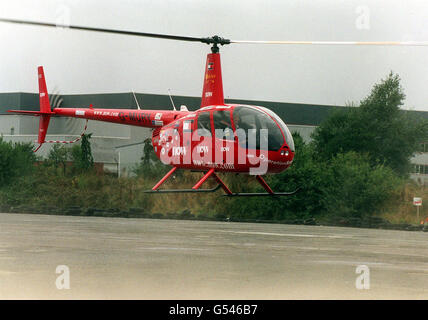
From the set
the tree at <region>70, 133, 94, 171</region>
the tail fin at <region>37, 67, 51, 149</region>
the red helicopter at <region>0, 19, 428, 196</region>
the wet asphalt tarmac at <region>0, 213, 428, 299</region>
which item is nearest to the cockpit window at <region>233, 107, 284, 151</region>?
the red helicopter at <region>0, 19, 428, 196</region>

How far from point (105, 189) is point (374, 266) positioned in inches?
1079

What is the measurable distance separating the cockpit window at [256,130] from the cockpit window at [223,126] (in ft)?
0.69

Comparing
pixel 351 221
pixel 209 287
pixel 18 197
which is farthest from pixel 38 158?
pixel 209 287

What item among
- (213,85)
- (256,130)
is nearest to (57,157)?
(213,85)

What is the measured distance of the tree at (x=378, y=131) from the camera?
5316 centimetres

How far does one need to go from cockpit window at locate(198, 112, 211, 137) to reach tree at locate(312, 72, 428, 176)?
26740mm

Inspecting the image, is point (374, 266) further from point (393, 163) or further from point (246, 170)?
point (393, 163)

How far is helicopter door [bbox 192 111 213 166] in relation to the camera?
21.7 meters

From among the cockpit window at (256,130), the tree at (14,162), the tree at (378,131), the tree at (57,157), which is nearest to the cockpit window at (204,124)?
the cockpit window at (256,130)

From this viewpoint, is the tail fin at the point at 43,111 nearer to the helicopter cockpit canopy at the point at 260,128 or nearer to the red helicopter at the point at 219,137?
the red helicopter at the point at 219,137

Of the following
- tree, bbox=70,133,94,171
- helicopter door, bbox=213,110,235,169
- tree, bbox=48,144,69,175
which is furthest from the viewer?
tree, bbox=48,144,69,175

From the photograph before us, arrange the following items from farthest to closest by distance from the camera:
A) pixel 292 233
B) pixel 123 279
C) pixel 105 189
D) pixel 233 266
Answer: pixel 105 189, pixel 292 233, pixel 233 266, pixel 123 279

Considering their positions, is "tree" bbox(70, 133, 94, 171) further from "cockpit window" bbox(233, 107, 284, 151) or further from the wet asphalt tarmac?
"cockpit window" bbox(233, 107, 284, 151)

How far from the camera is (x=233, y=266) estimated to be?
59.4 feet
